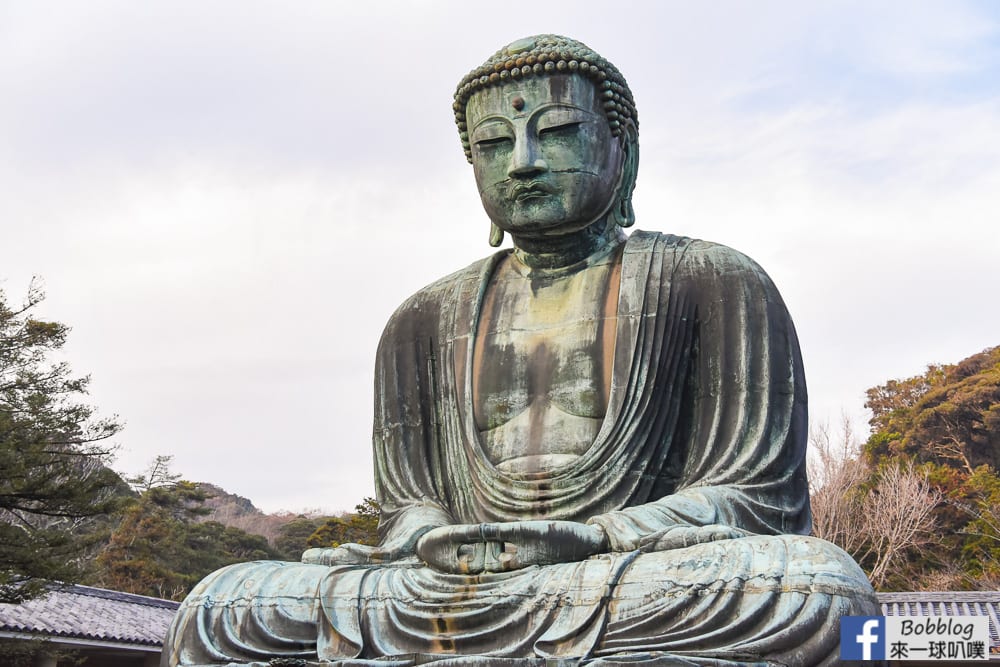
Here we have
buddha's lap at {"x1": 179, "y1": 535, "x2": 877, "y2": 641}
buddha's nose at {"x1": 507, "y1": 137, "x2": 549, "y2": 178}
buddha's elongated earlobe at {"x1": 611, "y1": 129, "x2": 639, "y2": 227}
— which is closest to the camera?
buddha's lap at {"x1": 179, "y1": 535, "x2": 877, "y2": 641}

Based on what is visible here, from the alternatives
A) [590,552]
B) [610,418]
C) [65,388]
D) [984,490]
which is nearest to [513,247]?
[610,418]

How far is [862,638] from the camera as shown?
5305mm

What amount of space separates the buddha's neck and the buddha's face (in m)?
0.07

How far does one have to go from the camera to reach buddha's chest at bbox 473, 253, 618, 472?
6.91m

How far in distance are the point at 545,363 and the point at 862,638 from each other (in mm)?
2394

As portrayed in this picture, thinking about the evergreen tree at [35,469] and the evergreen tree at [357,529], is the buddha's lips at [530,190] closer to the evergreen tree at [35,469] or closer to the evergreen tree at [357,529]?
the evergreen tree at [35,469]

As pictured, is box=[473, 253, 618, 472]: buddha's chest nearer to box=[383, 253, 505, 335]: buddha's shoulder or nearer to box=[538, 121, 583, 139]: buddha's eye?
box=[383, 253, 505, 335]: buddha's shoulder

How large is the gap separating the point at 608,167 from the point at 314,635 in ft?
9.69

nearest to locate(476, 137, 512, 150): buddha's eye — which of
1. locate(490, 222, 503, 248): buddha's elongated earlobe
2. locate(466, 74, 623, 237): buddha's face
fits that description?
locate(466, 74, 623, 237): buddha's face

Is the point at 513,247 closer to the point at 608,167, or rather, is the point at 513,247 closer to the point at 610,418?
the point at 608,167

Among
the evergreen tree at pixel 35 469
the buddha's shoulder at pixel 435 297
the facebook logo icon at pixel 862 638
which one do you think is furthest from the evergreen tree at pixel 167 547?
the facebook logo icon at pixel 862 638

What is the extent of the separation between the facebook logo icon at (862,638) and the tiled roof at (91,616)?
12903mm

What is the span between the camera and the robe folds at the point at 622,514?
543cm

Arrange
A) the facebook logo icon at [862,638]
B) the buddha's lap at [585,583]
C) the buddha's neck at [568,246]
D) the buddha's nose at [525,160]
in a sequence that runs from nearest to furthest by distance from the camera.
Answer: the facebook logo icon at [862,638], the buddha's lap at [585,583], the buddha's nose at [525,160], the buddha's neck at [568,246]
